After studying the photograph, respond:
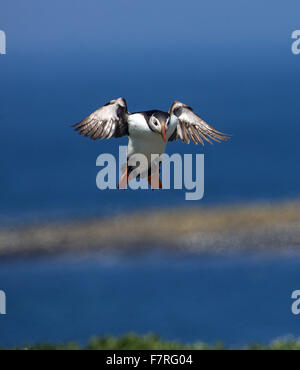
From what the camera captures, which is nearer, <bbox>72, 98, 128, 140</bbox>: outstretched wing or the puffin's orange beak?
the puffin's orange beak

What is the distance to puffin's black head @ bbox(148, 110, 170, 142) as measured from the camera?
4.24m

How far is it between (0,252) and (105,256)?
1527 millimetres

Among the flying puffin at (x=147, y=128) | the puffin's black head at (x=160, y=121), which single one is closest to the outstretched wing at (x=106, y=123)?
the flying puffin at (x=147, y=128)

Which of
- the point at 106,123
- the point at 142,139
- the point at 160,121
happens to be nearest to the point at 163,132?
the point at 160,121

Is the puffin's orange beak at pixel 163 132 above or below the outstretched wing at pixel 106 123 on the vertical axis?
below

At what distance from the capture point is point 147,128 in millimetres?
4348

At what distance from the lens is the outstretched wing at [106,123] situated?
4316 millimetres

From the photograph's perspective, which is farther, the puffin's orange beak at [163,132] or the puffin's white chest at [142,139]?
the puffin's white chest at [142,139]

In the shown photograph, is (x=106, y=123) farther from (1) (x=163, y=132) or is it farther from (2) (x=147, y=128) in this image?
(1) (x=163, y=132)

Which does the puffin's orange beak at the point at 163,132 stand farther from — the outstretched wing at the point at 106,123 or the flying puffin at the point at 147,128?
the outstretched wing at the point at 106,123

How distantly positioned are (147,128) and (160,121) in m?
0.12

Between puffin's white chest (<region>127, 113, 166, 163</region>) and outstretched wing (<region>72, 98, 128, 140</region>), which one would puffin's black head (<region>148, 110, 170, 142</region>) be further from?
outstretched wing (<region>72, 98, 128, 140</region>)

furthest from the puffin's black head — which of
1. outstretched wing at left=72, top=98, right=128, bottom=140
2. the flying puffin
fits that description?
outstretched wing at left=72, top=98, right=128, bottom=140
